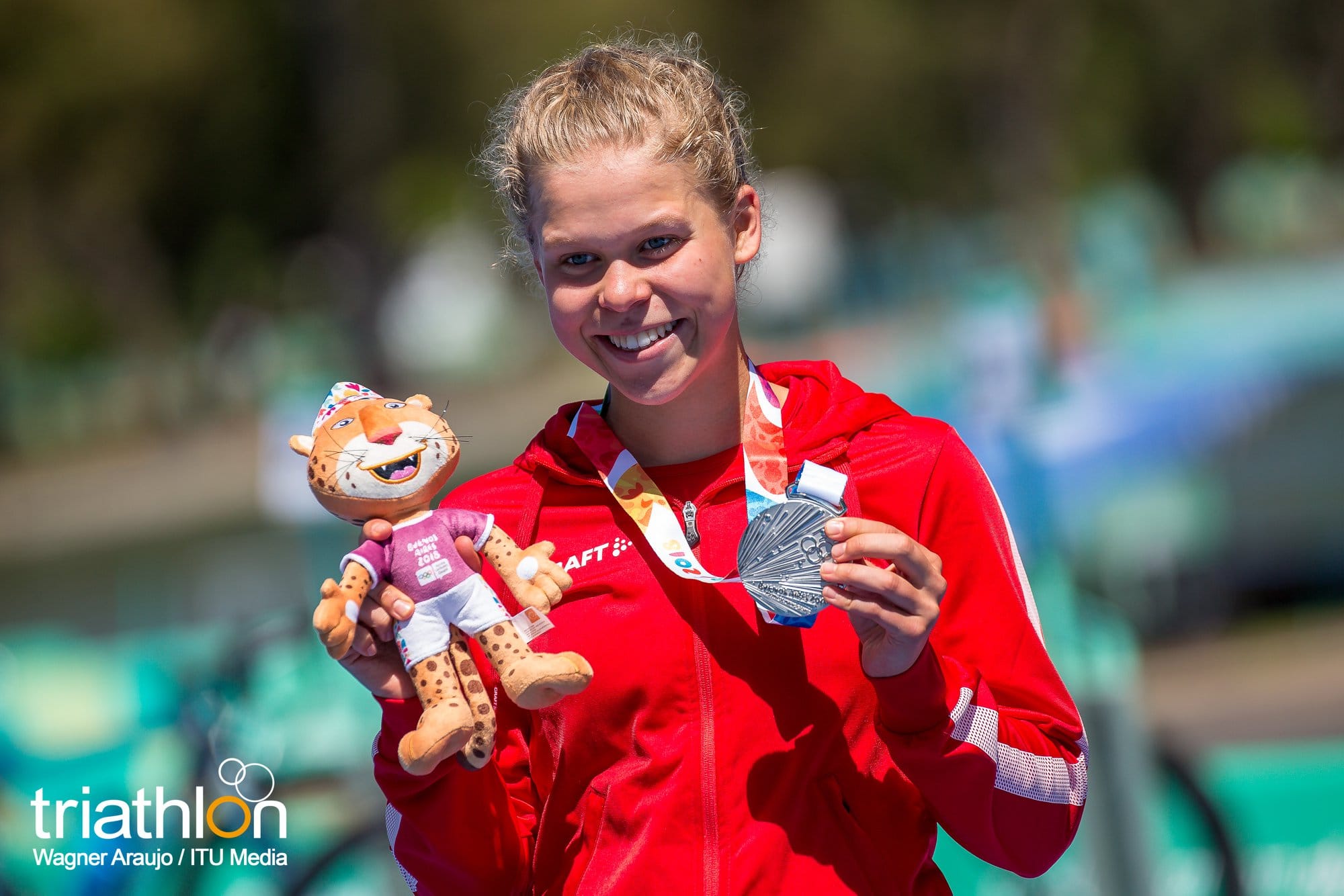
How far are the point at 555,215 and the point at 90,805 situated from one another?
3240 mm

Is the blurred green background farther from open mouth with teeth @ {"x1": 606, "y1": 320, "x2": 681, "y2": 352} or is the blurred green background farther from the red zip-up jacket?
the red zip-up jacket

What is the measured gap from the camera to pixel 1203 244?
21672mm

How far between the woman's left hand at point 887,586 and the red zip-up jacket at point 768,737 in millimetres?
65

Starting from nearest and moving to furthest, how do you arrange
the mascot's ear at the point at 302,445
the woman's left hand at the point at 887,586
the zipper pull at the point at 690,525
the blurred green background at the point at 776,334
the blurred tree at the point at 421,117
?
the woman's left hand at the point at 887,586
the mascot's ear at the point at 302,445
the zipper pull at the point at 690,525
the blurred green background at the point at 776,334
the blurred tree at the point at 421,117

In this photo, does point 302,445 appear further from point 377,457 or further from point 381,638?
point 381,638

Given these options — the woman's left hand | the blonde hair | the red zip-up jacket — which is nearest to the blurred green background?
the blonde hair

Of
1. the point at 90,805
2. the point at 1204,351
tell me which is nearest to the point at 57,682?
the point at 90,805

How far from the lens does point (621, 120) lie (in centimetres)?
192

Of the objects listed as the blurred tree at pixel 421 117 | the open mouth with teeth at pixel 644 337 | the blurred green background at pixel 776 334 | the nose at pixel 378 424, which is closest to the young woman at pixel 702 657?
the open mouth with teeth at pixel 644 337

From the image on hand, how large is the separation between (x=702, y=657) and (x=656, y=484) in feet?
0.93

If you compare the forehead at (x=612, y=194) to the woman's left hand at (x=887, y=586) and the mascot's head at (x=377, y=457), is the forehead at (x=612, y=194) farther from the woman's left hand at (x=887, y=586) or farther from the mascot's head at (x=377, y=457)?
the woman's left hand at (x=887, y=586)

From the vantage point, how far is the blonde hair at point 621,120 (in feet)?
6.30

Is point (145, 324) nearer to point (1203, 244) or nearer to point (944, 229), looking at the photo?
point (944, 229)

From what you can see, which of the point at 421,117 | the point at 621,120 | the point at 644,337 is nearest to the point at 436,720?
the point at 644,337
